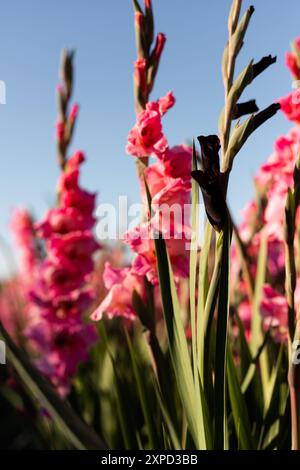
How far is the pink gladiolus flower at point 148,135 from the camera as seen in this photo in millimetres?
530

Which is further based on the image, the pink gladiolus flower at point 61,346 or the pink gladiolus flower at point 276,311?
the pink gladiolus flower at point 61,346

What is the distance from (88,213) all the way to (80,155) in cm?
13

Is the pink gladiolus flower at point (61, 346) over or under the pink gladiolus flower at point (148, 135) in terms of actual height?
under

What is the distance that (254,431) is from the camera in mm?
665

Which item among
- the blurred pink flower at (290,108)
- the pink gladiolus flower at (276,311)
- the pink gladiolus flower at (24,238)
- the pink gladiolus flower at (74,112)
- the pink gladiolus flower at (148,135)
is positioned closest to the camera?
the pink gladiolus flower at (148,135)

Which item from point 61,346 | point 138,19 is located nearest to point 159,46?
point 138,19

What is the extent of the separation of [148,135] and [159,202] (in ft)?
0.25

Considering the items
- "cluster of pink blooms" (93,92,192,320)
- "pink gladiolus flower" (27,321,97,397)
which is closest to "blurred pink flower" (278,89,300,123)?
"cluster of pink blooms" (93,92,192,320)

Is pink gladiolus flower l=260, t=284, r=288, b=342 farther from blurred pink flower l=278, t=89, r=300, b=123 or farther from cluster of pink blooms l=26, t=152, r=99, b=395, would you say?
cluster of pink blooms l=26, t=152, r=99, b=395

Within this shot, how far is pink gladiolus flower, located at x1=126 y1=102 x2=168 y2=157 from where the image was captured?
0.53 meters

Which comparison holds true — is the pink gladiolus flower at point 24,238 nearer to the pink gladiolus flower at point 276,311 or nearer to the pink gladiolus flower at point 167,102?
the pink gladiolus flower at point 276,311

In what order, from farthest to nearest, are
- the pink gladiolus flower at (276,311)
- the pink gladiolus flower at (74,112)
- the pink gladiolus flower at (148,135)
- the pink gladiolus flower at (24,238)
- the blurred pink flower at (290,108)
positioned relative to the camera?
the pink gladiolus flower at (24,238)
the pink gladiolus flower at (74,112)
the pink gladiolus flower at (276,311)
the blurred pink flower at (290,108)
the pink gladiolus flower at (148,135)

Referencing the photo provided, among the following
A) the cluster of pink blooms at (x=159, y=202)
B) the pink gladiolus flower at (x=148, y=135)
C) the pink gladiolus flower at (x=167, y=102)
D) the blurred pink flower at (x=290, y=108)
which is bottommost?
the cluster of pink blooms at (x=159, y=202)

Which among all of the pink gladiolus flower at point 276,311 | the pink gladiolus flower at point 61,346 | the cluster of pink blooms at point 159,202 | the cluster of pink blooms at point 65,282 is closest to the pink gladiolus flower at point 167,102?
the cluster of pink blooms at point 159,202
